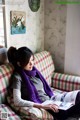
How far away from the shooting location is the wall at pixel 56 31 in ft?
8.65

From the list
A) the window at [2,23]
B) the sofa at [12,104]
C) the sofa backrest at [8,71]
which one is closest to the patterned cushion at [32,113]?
the sofa at [12,104]

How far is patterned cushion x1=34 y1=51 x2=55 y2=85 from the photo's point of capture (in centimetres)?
234

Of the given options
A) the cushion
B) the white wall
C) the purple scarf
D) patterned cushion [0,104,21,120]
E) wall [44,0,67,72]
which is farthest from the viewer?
wall [44,0,67,72]

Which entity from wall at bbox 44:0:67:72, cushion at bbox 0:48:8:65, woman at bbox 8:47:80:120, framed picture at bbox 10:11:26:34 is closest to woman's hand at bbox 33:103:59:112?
woman at bbox 8:47:80:120

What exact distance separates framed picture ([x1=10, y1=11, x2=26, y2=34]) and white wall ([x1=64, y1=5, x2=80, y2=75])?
0.63 m

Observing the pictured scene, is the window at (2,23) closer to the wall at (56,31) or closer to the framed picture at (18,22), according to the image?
the framed picture at (18,22)

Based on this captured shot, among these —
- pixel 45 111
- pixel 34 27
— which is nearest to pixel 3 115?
pixel 45 111

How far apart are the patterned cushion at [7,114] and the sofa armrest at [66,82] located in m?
1.01

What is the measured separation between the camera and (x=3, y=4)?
2.02 m

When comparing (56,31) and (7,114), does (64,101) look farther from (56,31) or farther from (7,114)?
(56,31)

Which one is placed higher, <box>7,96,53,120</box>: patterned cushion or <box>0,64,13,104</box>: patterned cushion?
<box>0,64,13,104</box>: patterned cushion

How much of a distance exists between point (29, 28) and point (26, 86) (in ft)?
3.01

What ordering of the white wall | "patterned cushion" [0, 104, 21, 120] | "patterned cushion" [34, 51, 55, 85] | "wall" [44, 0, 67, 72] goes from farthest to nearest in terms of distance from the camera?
"wall" [44, 0, 67, 72] → the white wall → "patterned cushion" [34, 51, 55, 85] → "patterned cushion" [0, 104, 21, 120]

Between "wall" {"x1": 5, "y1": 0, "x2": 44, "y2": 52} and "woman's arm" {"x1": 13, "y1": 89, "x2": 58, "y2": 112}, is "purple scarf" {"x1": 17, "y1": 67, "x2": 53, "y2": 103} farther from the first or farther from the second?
"wall" {"x1": 5, "y1": 0, "x2": 44, "y2": 52}
